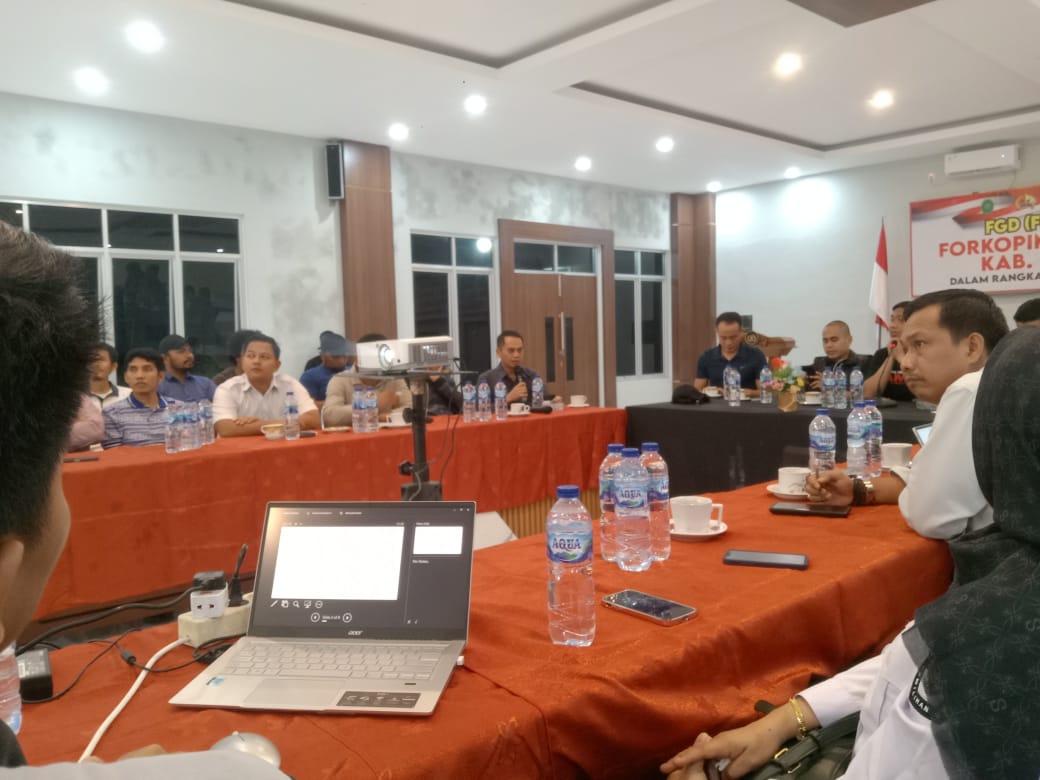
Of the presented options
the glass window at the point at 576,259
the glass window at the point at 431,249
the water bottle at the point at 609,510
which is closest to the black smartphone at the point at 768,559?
the water bottle at the point at 609,510

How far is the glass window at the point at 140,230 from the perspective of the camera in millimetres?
5312

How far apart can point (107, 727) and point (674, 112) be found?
19.4 feet

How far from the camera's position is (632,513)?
1.50 metres

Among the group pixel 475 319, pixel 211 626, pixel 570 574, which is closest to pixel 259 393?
pixel 211 626

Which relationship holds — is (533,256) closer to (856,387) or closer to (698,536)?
(856,387)

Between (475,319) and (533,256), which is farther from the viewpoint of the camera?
(533,256)

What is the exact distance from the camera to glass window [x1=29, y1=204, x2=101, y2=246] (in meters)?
4.97

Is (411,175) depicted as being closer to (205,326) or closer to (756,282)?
(205,326)

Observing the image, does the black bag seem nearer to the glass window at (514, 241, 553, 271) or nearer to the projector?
the projector

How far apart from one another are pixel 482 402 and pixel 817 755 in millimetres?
3148

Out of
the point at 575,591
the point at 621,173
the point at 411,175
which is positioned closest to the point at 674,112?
the point at 621,173

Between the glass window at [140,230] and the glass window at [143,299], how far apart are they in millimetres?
114

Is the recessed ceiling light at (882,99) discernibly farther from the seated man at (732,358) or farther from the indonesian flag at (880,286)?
the seated man at (732,358)

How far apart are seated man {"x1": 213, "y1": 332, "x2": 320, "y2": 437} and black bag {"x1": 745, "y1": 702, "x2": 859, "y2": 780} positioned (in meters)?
3.02
